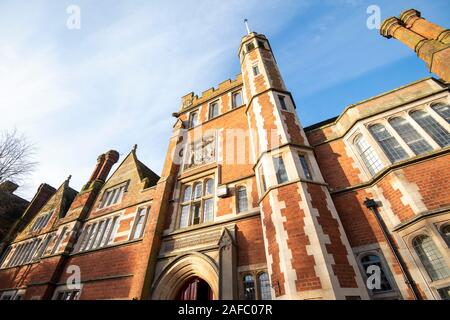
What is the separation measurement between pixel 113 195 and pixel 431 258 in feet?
53.6

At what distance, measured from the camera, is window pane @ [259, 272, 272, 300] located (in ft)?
23.8

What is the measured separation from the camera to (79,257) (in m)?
12.9

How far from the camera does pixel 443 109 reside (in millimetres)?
7906

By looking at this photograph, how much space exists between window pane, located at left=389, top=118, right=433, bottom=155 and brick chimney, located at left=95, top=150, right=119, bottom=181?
19199 millimetres

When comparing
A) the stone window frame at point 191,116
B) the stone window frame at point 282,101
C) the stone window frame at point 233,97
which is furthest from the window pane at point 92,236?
the stone window frame at point 282,101

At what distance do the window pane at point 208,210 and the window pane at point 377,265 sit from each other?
5.93m

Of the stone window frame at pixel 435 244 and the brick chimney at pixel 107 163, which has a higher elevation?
the brick chimney at pixel 107 163

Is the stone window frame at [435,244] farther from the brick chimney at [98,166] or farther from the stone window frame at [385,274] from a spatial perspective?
the brick chimney at [98,166]

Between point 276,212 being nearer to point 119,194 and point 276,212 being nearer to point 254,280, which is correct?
point 254,280

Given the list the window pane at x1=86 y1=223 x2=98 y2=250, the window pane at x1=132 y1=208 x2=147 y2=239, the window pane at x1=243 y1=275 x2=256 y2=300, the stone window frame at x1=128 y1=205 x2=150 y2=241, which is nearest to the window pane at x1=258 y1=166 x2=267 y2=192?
the window pane at x1=243 y1=275 x2=256 y2=300

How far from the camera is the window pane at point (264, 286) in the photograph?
7242mm

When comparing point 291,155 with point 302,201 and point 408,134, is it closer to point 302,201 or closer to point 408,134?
point 302,201

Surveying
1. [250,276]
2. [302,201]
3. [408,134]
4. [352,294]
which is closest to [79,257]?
[250,276]

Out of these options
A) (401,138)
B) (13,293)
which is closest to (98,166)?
(13,293)
